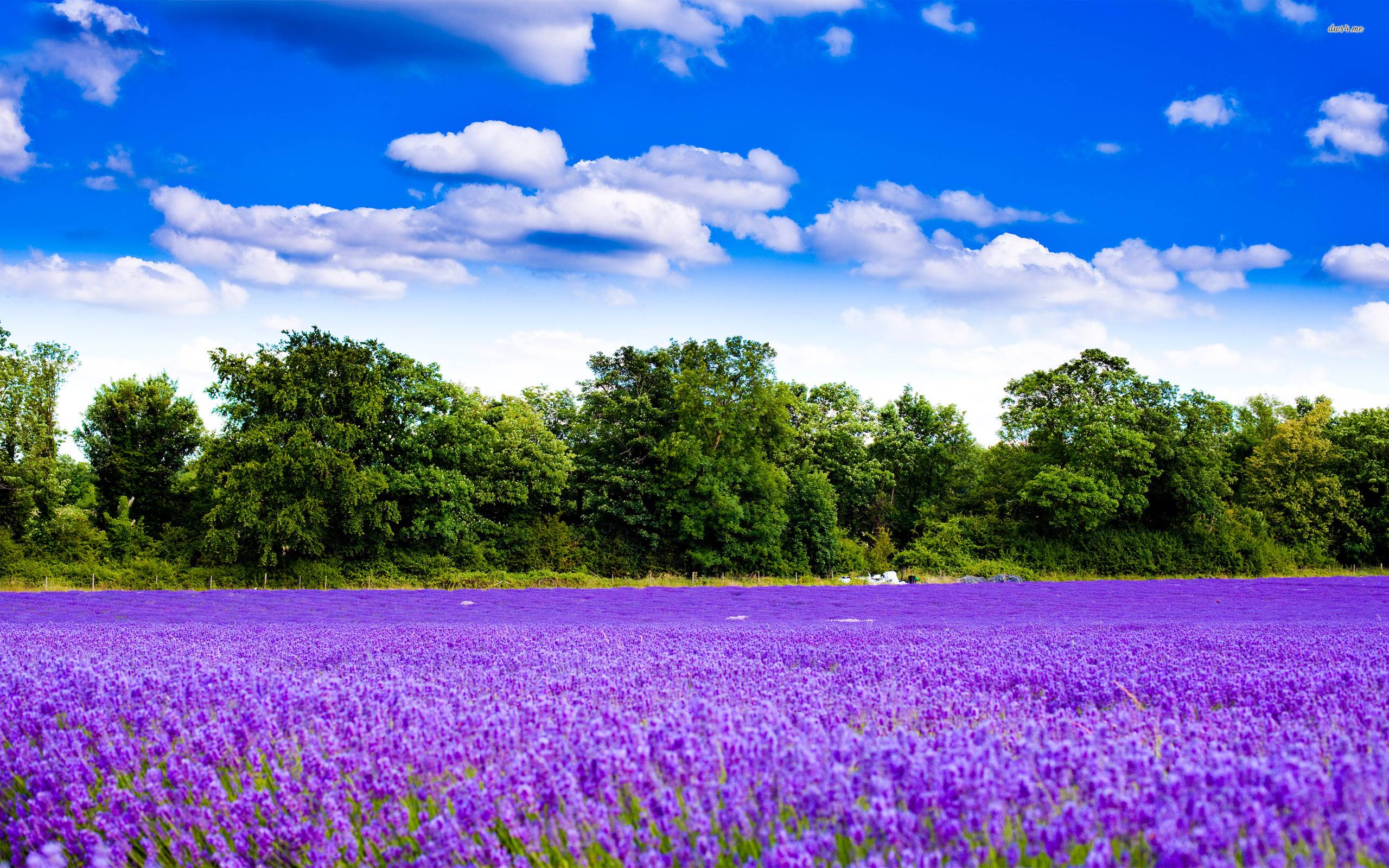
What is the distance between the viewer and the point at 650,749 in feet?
7.29

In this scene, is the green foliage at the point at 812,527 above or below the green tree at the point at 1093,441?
below

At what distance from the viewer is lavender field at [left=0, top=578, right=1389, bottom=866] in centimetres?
168

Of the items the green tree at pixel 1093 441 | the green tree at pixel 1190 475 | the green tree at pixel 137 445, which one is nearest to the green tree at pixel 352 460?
the green tree at pixel 137 445

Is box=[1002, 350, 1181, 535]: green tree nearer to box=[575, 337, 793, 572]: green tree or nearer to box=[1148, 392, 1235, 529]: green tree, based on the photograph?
box=[1148, 392, 1235, 529]: green tree

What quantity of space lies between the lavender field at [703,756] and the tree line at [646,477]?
23760 mm

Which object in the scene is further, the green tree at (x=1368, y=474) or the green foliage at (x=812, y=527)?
the green tree at (x=1368, y=474)

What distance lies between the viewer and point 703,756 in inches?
81.7

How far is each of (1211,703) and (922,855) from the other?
2.48 metres

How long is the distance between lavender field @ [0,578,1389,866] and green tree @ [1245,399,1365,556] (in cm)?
4075

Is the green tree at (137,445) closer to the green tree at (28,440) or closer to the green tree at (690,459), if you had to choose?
the green tree at (28,440)

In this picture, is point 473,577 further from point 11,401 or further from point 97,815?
point 97,815

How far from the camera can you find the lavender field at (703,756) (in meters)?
1.68

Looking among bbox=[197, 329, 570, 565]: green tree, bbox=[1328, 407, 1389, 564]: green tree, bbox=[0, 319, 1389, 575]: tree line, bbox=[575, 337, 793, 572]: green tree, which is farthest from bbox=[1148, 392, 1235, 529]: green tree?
bbox=[197, 329, 570, 565]: green tree

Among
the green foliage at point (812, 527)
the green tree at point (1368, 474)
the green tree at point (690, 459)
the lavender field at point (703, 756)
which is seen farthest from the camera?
the green tree at point (1368, 474)
